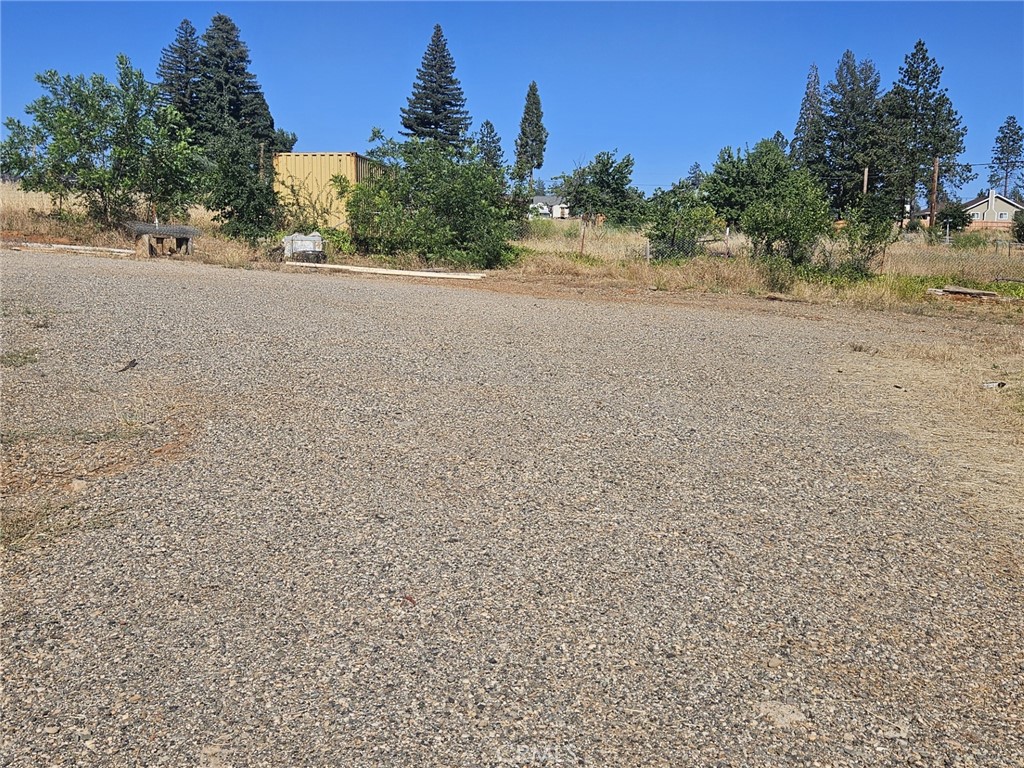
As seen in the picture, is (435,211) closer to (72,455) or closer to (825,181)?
(72,455)

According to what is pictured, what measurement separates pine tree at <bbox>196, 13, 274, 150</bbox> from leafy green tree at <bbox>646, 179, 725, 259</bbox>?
37.6 metres

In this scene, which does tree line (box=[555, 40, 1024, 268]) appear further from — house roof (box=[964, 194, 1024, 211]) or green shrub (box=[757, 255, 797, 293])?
house roof (box=[964, 194, 1024, 211])

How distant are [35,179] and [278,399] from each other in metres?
20.1

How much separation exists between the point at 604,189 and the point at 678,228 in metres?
13.7

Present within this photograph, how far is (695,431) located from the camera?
21.0ft

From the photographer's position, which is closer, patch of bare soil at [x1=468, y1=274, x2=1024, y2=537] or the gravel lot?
the gravel lot

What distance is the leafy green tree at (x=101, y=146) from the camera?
22.4 m

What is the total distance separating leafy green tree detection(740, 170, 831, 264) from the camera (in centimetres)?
1850

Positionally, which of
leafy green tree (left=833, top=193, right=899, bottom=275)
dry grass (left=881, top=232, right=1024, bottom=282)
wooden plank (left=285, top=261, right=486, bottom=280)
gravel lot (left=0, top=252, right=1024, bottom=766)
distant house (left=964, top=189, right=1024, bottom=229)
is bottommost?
gravel lot (left=0, top=252, right=1024, bottom=766)

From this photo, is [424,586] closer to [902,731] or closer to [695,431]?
[902,731]

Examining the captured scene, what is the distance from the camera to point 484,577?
381 cm

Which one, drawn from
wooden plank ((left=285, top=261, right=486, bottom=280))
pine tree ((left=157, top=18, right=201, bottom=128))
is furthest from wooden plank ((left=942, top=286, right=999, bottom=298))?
pine tree ((left=157, top=18, right=201, bottom=128))

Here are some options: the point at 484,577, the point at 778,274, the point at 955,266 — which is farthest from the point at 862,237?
the point at 484,577

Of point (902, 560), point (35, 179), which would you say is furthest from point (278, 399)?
point (35, 179)
